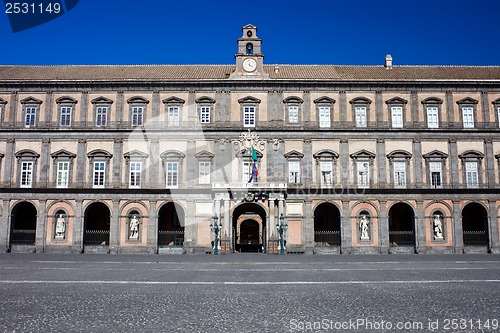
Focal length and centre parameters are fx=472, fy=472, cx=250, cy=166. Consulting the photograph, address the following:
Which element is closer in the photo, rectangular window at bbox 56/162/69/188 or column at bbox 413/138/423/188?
column at bbox 413/138/423/188

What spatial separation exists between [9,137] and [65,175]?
5834 millimetres

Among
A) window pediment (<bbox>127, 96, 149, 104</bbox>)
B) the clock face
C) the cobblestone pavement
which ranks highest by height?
the clock face

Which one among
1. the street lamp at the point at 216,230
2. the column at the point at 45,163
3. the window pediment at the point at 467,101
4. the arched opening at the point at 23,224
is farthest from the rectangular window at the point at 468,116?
the arched opening at the point at 23,224

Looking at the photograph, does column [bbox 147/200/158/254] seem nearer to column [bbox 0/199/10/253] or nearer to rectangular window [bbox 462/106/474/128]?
column [bbox 0/199/10/253]

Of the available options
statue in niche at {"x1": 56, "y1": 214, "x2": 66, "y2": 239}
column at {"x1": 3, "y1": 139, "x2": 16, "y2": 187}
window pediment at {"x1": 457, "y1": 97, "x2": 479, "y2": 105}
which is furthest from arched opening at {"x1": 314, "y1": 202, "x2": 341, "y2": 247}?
column at {"x1": 3, "y1": 139, "x2": 16, "y2": 187}

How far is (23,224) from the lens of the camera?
41531 mm

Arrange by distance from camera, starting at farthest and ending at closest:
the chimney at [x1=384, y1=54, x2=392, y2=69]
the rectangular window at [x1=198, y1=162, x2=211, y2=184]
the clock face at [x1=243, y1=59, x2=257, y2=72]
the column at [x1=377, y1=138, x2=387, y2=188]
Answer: the chimney at [x1=384, y1=54, x2=392, y2=69] → the clock face at [x1=243, y1=59, x2=257, y2=72] → the column at [x1=377, y1=138, x2=387, y2=188] → the rectangular window at [x1=198, y1=162, x2=211, y2=184]

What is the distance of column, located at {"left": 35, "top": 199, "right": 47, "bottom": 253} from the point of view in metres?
38.2

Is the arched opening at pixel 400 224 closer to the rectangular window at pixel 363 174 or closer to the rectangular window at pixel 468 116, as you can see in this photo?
the rectangular window at pixel 363 174

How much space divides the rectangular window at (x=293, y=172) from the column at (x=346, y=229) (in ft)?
13.9

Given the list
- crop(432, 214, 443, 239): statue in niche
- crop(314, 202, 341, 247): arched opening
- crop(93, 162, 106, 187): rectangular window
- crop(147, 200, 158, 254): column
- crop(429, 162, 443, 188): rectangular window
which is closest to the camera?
crop(147, 200, 158, 254): column

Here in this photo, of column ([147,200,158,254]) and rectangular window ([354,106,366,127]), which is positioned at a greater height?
rectangular window ([354,106,366,127])

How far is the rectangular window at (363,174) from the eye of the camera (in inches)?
1527

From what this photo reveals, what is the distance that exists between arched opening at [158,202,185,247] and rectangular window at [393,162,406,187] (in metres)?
17.8
